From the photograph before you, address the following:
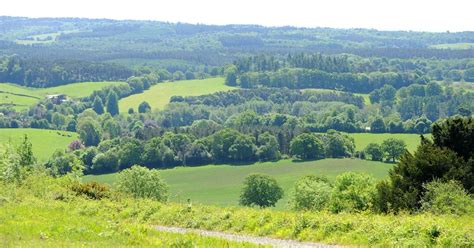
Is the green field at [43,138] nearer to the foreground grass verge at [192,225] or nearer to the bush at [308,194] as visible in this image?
the bush at [308,194]

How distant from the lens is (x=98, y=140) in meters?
191

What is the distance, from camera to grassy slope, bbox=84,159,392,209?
108812 millimetres

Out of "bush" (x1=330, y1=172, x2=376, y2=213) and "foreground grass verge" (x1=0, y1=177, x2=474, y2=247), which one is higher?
"foreground grass verge" (x1=0, y1=177, x2=474, y2=247)

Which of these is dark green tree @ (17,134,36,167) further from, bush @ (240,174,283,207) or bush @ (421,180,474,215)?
bush @ (240,174,283,207)

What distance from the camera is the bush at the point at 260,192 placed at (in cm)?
9669

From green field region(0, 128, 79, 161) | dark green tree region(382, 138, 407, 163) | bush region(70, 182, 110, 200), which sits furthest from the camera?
green field region(0, 128, 79, 161)

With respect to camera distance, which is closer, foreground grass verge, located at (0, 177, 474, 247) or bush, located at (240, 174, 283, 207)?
foreground grass verge, located at (0, 177, 474, 247)

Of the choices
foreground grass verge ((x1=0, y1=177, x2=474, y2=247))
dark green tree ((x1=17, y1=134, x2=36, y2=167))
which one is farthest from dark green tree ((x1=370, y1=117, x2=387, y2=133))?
foreground grass verge ((x1=0, y1=177, x2=474, y2=247))

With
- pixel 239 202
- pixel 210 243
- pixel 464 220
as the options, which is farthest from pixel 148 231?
pixel 239 202

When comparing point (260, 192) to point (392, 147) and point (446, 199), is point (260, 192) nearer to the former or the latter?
point (392, 147)

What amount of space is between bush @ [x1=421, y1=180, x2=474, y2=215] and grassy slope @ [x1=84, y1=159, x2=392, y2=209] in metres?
69.7

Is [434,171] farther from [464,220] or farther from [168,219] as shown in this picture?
[168,219]

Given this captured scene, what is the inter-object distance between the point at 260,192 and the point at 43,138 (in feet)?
316

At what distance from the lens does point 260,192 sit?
9662 cm
